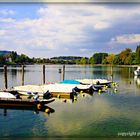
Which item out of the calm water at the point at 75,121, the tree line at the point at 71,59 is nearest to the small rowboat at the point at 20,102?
the calm water at the point at 75,121

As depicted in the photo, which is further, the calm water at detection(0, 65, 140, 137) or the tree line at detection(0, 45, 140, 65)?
the tree line at detection(0, 45, 140, 65)

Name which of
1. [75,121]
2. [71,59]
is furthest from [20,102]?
[71,59]

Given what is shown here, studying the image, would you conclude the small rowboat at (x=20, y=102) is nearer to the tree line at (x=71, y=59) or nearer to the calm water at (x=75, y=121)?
the calm water at (x=75, y=121)

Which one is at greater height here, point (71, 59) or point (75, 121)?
point (71, 59)

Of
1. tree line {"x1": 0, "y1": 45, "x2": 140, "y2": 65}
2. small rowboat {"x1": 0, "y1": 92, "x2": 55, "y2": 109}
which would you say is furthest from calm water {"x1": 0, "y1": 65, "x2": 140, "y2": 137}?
tree line {"x1": 0, "y1": 45, "x2": 140, "y2": 65}

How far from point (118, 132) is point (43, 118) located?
70.0 inches

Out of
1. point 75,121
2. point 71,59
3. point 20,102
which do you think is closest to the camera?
point 75,121

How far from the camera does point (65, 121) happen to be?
6.11 m

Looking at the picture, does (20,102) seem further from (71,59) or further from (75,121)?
(71,59)

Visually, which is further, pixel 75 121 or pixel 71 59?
pixel 71 59

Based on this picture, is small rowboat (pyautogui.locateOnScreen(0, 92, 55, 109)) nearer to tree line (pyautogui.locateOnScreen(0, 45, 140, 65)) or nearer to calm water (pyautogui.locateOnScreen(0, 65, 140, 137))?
calm water (pyautogui.locateOnScreen(0, 65, 140, 137))

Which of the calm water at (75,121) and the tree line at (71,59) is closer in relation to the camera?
the calm water at (75,121)

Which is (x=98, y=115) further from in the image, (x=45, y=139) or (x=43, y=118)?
(x=45, y=139)

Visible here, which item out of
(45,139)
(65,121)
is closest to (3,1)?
(45,139)
